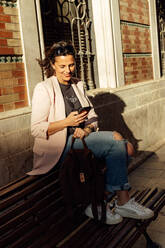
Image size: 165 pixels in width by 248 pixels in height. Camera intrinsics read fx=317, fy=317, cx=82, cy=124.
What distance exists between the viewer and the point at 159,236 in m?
3.13

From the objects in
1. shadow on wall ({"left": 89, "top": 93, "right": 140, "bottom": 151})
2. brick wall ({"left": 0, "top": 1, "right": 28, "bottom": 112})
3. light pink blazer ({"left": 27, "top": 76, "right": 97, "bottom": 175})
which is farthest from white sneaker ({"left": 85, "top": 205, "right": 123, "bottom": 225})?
shadow on wall ({"left": 89, "top": 93, "right": 140, "bottom": 151})

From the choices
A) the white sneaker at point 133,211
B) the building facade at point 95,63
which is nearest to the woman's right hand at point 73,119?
the white sneaker at point 133,211

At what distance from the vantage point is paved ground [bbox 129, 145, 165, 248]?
3154mm

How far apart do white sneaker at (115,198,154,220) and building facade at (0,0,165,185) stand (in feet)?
4.43

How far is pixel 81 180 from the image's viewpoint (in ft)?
7.86

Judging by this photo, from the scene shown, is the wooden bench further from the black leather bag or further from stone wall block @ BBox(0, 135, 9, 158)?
stone wall block @ BBox(0, 135, 9, 158)

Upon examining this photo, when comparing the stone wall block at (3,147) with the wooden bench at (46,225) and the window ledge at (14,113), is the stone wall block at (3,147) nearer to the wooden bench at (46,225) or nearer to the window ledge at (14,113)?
the window ledge at (14,113)

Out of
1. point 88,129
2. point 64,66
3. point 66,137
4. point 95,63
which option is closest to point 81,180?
point 66,137

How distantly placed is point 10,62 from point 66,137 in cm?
139

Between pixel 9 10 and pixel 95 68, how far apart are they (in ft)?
7.73

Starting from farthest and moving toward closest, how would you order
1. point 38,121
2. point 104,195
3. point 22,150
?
point 22,150 < point 38,121 < point 104,195

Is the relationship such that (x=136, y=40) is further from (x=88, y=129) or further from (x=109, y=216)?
(x=109, y=216)

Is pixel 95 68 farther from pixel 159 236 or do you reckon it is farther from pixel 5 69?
pixel 159 236

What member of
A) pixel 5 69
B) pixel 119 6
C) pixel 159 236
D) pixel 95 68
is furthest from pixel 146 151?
pixel 5 69
